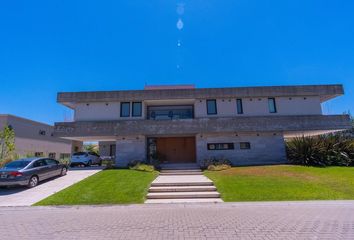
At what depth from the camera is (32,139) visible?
94.4 ft

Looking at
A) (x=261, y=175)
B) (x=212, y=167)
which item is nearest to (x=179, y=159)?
(x=212, y=167)

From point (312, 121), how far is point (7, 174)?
22.1m

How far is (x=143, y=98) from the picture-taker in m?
18.8

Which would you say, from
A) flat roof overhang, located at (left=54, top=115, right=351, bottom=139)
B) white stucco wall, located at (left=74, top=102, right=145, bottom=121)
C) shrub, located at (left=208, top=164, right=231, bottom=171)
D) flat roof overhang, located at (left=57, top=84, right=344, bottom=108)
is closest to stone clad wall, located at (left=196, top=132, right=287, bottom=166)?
flat roof overhang, located at (left=54, top=115, right=351, bottom=139)

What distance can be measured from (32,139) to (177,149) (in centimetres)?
2163

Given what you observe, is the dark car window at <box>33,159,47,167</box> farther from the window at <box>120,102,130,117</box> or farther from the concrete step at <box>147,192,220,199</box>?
the concrete step at <box>147,192,220,199</box>

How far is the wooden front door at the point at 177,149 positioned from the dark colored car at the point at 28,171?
916cm

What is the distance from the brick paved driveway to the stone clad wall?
9503 millimetres

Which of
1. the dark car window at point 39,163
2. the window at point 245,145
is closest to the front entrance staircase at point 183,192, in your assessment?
the dark car window at point 39,163

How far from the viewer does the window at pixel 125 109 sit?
1933 cm

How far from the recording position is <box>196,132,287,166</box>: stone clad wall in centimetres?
1819

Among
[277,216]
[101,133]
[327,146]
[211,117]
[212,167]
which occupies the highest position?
[211,117]

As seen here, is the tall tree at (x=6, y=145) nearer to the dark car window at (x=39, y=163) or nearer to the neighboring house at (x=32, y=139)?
the neighboring house at (x=32, y=139)

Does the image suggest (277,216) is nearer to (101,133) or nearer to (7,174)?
(7,174)
